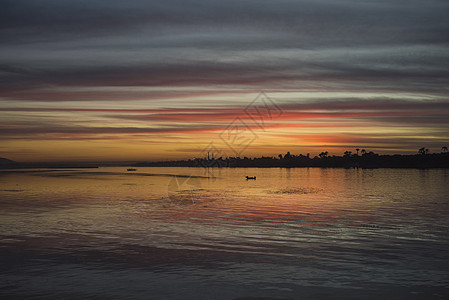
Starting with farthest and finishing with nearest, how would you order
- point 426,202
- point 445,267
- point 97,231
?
point 426,202 → point 97,231 → point 445,267

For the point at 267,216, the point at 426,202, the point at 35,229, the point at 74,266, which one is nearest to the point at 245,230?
the point at 267,216

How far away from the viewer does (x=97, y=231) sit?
21.5m

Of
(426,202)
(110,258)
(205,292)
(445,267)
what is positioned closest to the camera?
(205,292)

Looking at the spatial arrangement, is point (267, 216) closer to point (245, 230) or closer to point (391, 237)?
point (245, 230)

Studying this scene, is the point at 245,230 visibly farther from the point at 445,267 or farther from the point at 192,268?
the point at 445,267

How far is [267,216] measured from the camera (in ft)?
90.7

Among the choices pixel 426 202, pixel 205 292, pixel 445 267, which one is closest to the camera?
pixel 205 292

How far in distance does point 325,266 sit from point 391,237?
7.20 meters

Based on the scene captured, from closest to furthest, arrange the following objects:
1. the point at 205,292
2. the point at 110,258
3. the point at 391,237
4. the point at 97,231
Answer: the point at 205,292 → the point at 110,258 → the point at 391,237 → the point at 97,231

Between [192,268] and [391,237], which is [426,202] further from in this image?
[192,268]

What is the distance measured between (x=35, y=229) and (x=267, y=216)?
14499 mm

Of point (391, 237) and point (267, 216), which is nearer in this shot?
point (391, 237)

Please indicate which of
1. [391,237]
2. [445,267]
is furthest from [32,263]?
[391,237]

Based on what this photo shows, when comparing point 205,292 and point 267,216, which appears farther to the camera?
point 267,216
